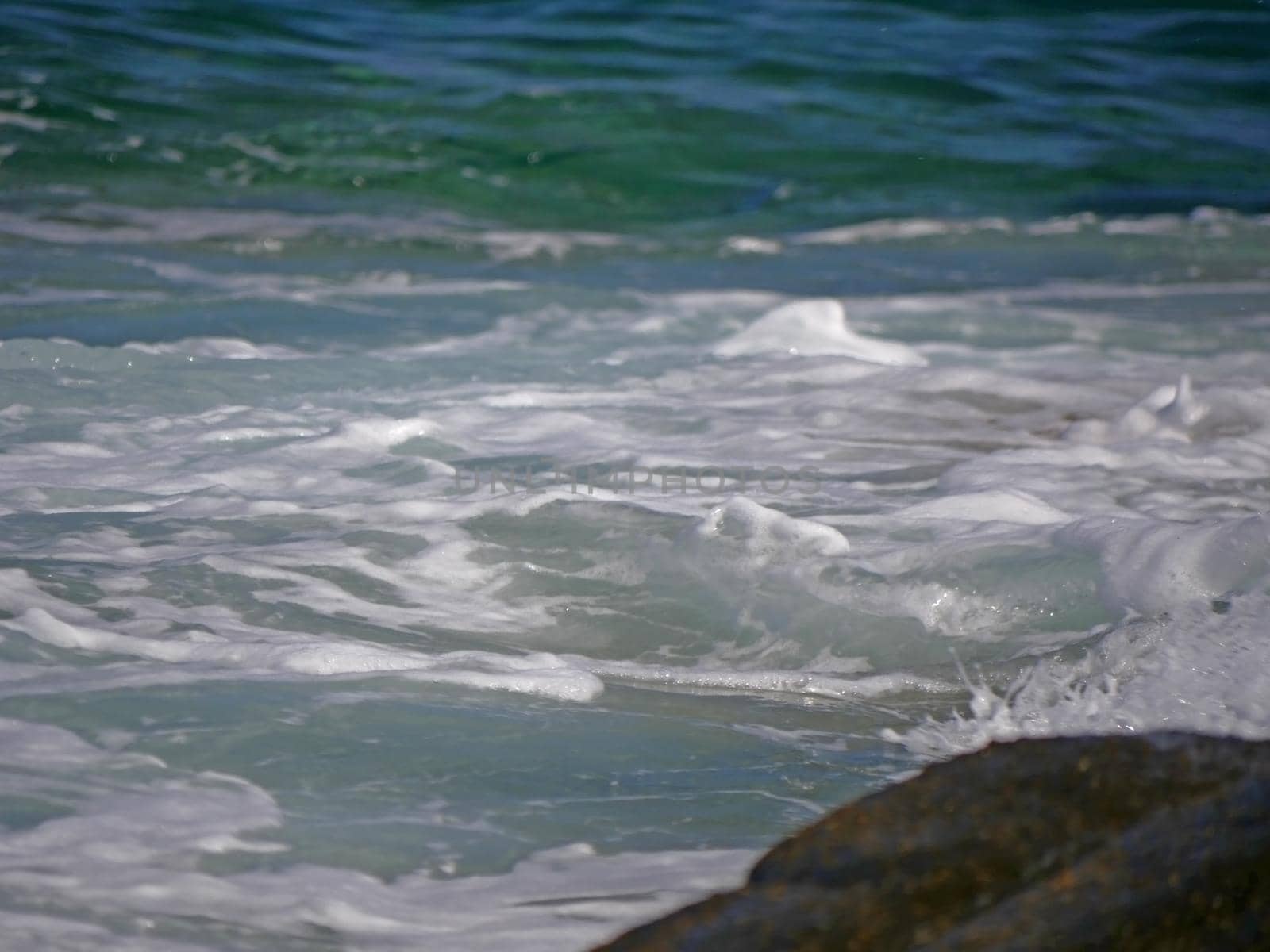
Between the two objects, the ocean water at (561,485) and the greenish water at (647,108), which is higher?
the greenish water at (647,108)

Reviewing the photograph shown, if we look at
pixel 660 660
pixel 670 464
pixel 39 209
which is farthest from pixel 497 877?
pixel 39 209

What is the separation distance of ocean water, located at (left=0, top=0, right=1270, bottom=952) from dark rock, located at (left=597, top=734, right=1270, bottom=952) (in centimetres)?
27

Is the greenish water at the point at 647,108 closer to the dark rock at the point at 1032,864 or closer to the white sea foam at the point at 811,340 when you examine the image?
the white sea foam at the point at 811,340

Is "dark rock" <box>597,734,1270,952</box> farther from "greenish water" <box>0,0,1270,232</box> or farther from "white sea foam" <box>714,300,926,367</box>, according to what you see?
"greenish water" <box>0,0,1270,232</box>

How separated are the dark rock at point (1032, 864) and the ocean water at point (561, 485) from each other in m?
0.27

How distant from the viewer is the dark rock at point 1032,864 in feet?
5.20

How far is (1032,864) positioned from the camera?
1729 millimetres

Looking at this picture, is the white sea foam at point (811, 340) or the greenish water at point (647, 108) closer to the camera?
the white sea foam at point (811, 340)

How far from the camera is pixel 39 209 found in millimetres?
7742

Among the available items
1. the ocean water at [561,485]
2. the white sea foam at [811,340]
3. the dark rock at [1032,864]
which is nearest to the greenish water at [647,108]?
the ocean water at [561,485]

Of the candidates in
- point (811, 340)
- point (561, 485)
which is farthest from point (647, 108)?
point (561, 485)

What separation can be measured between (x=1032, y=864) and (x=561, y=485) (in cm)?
255

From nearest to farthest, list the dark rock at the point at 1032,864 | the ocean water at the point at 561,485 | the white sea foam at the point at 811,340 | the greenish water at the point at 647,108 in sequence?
the dark rock at the point at 1032,864 < the ocean water at the point at 561,485 < the white sea foam at the point at 811,340 < the greenish water at the point at 647,108

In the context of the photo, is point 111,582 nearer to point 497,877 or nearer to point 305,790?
point 305,790
